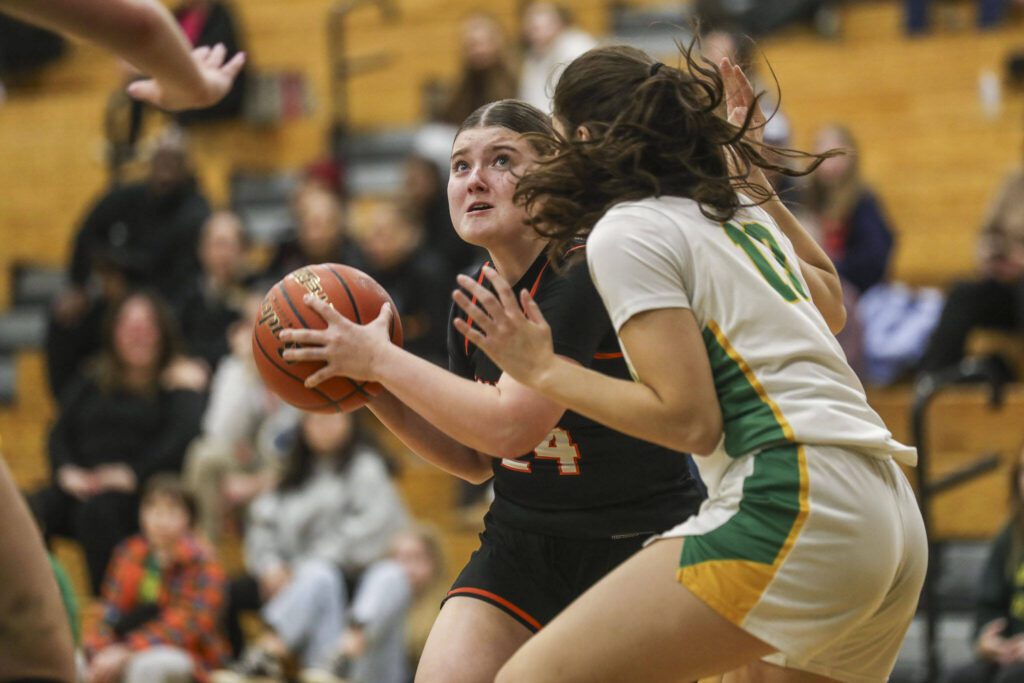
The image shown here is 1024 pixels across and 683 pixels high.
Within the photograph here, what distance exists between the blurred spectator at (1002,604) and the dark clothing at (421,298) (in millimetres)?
3349

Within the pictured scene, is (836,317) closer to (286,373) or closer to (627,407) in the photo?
(627,407)

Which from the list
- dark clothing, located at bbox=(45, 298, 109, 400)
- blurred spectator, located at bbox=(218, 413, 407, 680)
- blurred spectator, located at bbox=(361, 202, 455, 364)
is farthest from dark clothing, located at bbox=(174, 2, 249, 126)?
blurred spectator, located at bbox=(218, 413, 407, 680)

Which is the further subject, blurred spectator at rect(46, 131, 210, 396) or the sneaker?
blurred spectator at rect(46, 131, 210, 396)

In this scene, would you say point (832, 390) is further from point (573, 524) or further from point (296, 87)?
point (296, 87)

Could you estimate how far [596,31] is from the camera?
33.6ft

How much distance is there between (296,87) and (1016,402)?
625 centimetres

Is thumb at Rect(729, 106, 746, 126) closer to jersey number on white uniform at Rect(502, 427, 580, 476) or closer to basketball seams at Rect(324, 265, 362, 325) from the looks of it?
jersey number on white uniform at Rect(502, 427, 580, 476)

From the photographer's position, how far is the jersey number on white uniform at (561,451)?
11.0 feet

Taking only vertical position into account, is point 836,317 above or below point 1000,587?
above

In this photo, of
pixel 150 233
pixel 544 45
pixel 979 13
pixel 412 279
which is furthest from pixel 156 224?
pixel 979 13

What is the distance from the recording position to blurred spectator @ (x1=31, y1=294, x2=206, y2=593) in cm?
745

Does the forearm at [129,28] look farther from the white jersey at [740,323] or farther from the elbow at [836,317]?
the elbow at [836,317]

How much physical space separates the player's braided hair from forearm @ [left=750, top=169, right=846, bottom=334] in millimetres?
387

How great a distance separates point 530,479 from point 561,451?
0.39 feet
